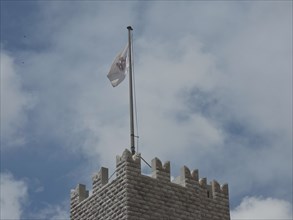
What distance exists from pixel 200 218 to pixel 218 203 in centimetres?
Answer: 156

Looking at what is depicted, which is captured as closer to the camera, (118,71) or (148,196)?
(148,196)

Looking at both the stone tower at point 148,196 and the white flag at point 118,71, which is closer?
the stone tower at point 148,196

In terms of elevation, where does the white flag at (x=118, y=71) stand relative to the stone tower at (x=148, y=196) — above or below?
above

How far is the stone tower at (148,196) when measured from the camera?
32594 millimetres

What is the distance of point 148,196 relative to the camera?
33094 millimetres

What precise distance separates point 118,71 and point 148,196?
7.18 meters

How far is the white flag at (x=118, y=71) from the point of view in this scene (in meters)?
37.8

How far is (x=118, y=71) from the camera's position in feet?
124

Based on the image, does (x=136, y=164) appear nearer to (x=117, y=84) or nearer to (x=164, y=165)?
(x=164, y=165)

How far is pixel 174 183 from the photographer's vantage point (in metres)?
34.5

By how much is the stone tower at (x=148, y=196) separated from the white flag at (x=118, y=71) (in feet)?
15.9

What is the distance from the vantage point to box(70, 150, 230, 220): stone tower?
32.6 meters

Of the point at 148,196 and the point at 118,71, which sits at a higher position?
the point at 118,71

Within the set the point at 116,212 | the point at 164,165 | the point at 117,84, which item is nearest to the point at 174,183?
the point at 164,165
